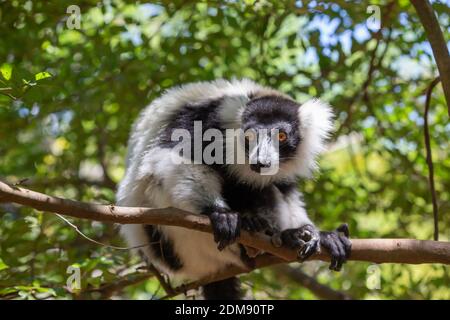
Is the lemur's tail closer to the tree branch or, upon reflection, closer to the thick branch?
the tree branch

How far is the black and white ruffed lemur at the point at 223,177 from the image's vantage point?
458cm

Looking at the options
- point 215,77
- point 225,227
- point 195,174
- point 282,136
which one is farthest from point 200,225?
point 215,77

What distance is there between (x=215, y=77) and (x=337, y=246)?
2.63 meters

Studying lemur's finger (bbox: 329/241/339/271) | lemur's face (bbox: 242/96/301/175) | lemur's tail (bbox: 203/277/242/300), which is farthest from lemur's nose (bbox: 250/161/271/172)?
lemur's tail (bbox: 203/277/242/300)

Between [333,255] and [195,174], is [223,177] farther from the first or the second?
[333,255]

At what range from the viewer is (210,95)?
517 cm

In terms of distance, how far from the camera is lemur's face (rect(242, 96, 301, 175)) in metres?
4.67

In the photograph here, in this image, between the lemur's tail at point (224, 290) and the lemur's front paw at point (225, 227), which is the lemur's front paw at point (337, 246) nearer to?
the lemur's front paw at point (225, 227)

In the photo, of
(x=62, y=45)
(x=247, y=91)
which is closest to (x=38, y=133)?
(x=62, y=45)

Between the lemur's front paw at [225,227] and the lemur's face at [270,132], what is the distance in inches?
19.5

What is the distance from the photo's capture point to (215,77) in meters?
6.41

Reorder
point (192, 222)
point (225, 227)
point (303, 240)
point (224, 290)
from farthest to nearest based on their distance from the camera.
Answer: point (224, 290) → point (303, 240) → point (225, 227) → point (192, 222)
